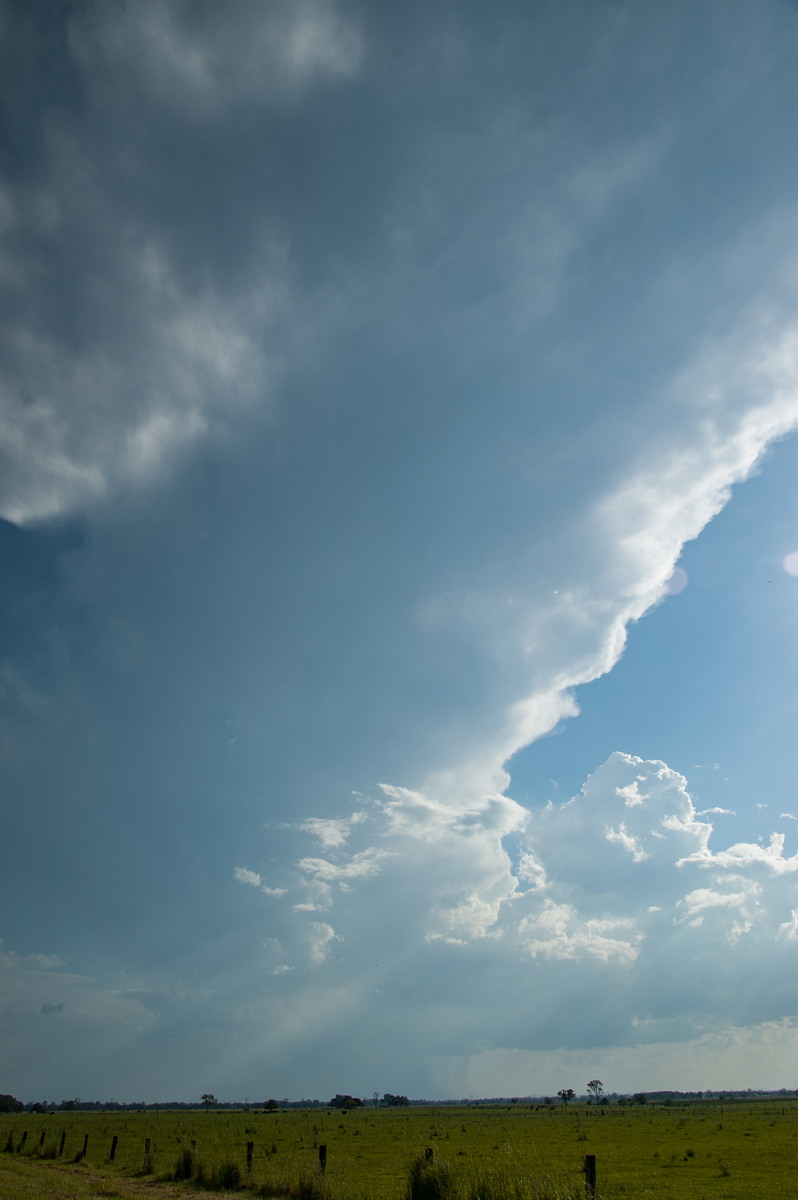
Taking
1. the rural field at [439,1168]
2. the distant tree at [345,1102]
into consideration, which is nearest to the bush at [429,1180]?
the rural field at [439,1168]

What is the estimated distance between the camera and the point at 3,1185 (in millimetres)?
23406

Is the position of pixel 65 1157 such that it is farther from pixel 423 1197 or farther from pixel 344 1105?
pixel 344 1105

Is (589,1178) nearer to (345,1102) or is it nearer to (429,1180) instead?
(429,1180)

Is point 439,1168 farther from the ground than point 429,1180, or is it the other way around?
point 439,1168

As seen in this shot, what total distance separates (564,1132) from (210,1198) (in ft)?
186

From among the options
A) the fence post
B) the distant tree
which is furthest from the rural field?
the distant tree

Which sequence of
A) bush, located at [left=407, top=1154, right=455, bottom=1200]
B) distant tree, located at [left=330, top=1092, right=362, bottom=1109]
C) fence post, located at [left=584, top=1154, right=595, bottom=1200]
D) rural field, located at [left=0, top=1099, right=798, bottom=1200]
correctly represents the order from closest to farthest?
fence post, located at [left=584, top=1154, right=595, bottom=1200]
bush, located at [left=407, top=1154, right=455, bottom=1200]
rural field, located at [left=0, top=1099, right=798, bottom=1200]
distant tree, located at [left=330, top=1092, right=362, bottom=1109]

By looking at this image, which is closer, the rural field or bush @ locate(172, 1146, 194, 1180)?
the rural field

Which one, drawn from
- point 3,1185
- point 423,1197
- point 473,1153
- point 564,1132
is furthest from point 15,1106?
point 423,1197

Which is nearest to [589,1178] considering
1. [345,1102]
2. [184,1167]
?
[184,1167]

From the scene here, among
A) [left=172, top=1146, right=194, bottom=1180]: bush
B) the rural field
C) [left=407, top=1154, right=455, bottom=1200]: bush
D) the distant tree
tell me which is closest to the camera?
[left=407, top=1154, right=455, bottom=1200]: bush

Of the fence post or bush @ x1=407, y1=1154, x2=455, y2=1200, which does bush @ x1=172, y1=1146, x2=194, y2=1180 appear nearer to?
bush @ x1=407, y1=1154, x2=455, y2=1200

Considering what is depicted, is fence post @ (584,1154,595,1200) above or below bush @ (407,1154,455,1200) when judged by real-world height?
above

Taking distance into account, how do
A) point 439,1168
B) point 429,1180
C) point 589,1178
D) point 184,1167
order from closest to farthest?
point 589,1178
point 429,1180
point 439,1168
point 184,1167
